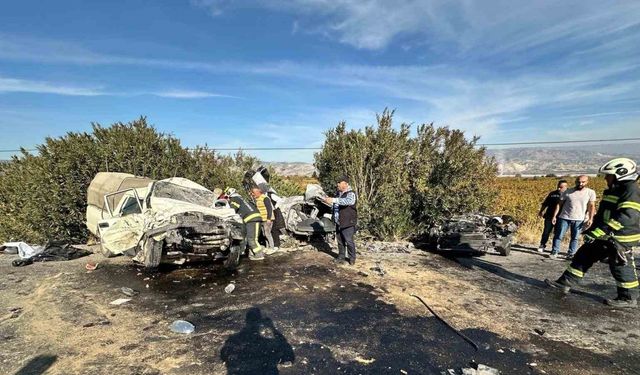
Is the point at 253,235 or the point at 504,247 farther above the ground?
the point at 253,235

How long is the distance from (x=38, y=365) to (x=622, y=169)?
Answer: 707cm

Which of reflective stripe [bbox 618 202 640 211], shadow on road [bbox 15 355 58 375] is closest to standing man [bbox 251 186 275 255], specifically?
shadow on road [bbox 15 355 58 375]

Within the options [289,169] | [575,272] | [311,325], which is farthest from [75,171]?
[289,169]

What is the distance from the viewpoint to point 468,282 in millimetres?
5820

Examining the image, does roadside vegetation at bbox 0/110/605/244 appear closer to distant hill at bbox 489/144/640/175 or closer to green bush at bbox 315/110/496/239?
green bush at bbox 315/110/496/239

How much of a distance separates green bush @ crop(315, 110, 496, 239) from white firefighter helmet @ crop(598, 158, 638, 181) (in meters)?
4.35

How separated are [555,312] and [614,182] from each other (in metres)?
1.98

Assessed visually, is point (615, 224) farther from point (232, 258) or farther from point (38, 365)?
point (38, 365)

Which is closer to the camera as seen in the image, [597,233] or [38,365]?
[38,365]

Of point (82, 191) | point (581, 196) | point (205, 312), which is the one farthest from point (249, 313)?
point (82, 191)

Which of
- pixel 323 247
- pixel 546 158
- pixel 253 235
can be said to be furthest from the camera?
pixel 546 158

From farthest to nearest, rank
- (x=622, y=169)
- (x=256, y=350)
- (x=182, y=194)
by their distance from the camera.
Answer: (x=182, y=194), (x=622, y=169), (x=256, y=350)

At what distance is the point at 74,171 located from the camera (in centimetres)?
1028

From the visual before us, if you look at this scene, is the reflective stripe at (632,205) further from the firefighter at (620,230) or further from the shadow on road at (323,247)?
the shadow on road at (323,247)
